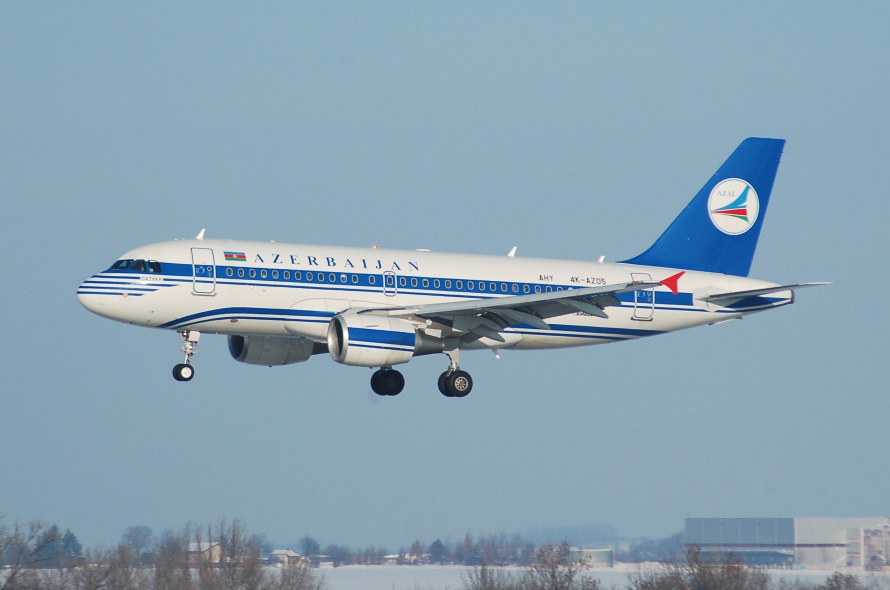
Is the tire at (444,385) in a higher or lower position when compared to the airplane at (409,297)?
lower

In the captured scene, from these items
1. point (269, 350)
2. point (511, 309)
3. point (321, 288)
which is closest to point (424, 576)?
point (269, 350)

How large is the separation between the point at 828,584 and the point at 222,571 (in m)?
24.4

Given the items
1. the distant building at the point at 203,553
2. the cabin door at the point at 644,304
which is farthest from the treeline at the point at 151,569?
the cabin door at the point at 644,304

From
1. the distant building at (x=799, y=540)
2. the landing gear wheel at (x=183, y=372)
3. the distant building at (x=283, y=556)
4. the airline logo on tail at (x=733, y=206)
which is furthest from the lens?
the distant building at (x=799, y=540)

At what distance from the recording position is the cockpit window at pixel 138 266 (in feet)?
148

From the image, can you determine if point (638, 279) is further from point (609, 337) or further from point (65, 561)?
point (65, 561)

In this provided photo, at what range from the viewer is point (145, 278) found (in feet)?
147

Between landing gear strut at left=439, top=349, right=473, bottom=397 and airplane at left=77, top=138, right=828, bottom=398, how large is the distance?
4cm

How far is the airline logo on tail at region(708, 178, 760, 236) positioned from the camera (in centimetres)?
5556

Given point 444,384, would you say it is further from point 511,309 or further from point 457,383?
point 511,309

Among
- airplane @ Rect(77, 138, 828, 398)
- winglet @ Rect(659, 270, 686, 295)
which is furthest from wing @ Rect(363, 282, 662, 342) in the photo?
winglet @ Rect(659, 270, 686, 295)

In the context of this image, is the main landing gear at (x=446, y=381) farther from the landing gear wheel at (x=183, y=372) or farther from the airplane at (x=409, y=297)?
the landing gear wheel at (x=183, y=372)

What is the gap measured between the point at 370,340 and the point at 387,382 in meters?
5.10

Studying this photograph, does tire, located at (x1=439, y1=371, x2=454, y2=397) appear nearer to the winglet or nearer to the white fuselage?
the white fuselage
